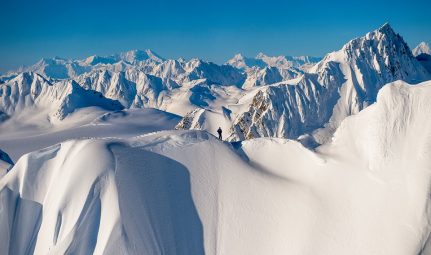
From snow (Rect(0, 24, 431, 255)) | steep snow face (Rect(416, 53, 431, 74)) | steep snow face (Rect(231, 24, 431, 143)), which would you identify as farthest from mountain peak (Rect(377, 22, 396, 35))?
snow (Rect(0, 24, 431, 255))

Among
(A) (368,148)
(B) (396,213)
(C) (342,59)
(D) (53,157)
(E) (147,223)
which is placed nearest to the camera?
(B) (396,213)

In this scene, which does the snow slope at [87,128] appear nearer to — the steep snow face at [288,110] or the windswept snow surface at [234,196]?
the steep snow face at [288,110]

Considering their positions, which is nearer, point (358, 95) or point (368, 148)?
point (368, 148)

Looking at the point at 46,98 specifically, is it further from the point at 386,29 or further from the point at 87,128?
the point at 386,29

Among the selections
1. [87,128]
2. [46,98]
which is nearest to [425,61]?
[87,128]

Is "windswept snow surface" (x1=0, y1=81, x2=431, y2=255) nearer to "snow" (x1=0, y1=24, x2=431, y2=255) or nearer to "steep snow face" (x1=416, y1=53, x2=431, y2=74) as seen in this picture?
"snow" (x1=0, y1=24, x2=431, y2=255)

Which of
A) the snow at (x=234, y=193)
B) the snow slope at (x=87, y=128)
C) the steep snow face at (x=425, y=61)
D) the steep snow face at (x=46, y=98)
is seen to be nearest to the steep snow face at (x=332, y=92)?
the steep snow face at (x=425, y=61)

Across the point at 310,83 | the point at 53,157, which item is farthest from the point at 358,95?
the point at 53,157

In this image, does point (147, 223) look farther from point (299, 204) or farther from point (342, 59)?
point (342, 59)
